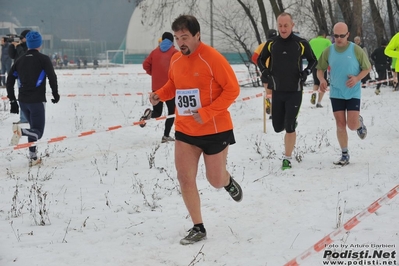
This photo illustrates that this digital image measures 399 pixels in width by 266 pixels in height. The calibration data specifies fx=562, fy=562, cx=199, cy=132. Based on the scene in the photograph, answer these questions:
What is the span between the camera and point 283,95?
717 cm

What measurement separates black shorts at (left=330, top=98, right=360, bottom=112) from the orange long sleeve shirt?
3.07 m

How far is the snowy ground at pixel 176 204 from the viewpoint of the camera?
4461 mm

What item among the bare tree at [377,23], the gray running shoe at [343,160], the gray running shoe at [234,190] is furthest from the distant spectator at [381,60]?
the gray running shoe at [234,190]

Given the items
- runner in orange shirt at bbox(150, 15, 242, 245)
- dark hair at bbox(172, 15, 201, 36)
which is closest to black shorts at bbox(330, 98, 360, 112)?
runner in orange shirt at bbox(150, 15, 242, 245)

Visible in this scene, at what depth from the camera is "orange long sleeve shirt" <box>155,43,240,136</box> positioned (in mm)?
4605

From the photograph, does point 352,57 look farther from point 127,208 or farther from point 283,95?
point 127,208

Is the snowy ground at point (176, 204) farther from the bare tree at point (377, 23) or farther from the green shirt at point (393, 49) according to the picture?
the bare tree at point (377, 23)

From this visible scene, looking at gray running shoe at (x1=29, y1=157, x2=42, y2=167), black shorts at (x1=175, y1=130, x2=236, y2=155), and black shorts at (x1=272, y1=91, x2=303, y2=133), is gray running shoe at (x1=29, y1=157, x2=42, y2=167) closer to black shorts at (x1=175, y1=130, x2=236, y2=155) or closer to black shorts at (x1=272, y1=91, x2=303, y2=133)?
black shorts at (x1=272, y1=91, x2=303, y2=133)

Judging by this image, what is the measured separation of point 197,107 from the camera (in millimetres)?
4668

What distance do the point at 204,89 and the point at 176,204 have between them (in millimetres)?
1656

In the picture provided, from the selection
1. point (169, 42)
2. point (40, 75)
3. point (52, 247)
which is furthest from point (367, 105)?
point (52, 247)

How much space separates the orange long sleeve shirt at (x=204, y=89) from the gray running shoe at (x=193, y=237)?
82 centimetres

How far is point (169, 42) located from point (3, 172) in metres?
3.66

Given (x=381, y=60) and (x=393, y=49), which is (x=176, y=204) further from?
(x=381, y=60)
